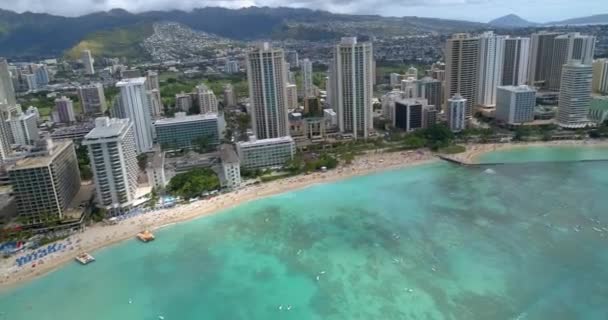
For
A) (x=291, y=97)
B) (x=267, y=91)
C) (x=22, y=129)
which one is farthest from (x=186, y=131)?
(x=22, y=129)

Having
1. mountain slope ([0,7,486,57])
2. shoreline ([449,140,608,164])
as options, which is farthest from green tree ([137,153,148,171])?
mountain slope ([0,7,486,57])

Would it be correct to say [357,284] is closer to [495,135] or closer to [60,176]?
[60,176]

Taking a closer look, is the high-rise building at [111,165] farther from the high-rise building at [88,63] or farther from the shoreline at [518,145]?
the high-rise building at [88,63]

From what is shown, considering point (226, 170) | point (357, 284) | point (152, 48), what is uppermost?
point (152, 48)

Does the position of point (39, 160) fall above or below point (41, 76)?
below

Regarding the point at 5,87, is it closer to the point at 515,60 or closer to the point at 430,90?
the point at 430,90

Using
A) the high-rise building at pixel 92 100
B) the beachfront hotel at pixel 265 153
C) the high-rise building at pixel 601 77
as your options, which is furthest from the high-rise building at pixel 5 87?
the high-rise building at pixel 601 77

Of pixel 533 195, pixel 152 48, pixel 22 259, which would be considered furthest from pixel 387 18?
pixel 22 259
